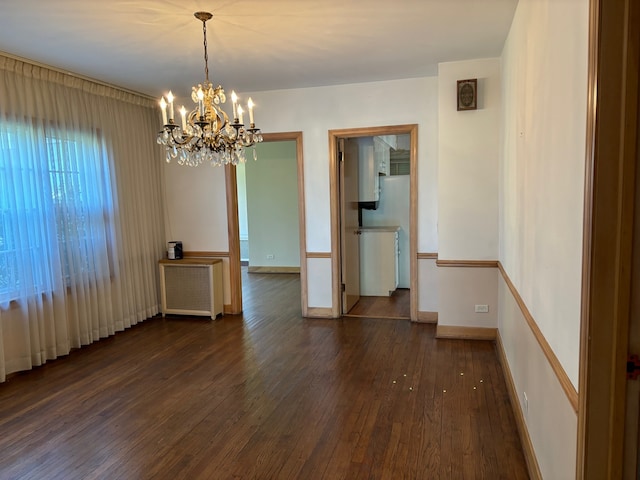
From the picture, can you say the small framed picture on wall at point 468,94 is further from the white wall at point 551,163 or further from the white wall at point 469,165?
the white wall at point 551,163

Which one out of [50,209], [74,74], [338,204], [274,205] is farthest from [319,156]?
[274,205]

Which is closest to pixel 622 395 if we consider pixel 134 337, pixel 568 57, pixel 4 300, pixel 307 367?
pixel 568 57

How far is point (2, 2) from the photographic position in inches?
105

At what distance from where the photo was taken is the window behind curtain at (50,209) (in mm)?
3721

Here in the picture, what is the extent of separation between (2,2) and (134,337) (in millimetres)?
3251

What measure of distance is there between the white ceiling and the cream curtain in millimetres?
369

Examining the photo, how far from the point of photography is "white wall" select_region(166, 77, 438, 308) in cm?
480

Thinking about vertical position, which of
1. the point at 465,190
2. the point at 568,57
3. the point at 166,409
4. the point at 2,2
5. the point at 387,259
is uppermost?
the point at 2,2

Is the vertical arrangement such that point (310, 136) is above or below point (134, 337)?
above

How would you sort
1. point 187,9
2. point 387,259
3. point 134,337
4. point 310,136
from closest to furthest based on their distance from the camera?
1. point 187,9
2. point 134,337
3. point 310,136
4. point 387,259

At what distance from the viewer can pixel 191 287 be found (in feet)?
18.0

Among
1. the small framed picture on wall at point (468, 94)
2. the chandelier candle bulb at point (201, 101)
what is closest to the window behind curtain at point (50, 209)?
the chandelier candle bulb at point (201, 101)

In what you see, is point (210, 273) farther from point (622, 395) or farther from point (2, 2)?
point (622, 395)

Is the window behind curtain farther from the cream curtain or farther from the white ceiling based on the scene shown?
the white ceiling
